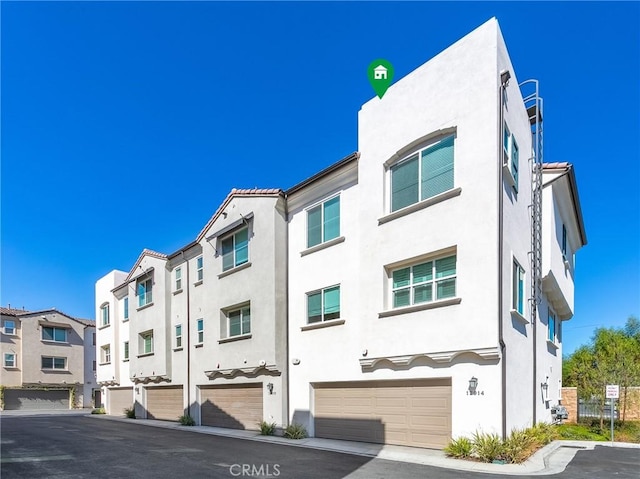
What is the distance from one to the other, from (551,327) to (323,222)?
11883 millimetres

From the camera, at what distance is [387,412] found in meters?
13.7

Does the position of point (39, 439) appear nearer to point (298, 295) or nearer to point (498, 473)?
point (298, 295)

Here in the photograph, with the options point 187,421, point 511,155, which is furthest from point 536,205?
point 187,421

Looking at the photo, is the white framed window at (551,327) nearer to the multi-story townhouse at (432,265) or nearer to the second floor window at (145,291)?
the multi-story townhouse at (432,265)

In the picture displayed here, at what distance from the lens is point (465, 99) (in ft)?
41.5

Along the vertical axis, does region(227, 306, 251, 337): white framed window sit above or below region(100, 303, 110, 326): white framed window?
above

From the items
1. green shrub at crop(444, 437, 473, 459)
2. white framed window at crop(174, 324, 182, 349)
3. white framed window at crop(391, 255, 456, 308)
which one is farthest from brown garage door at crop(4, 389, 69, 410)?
green shrub at crop(444, 437, 473, 459)

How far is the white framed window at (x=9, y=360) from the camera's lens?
41.3 m

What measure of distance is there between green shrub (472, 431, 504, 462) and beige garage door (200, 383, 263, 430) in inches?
362

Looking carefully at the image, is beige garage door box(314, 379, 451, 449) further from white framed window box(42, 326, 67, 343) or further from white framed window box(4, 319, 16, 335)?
white framed window box(42, 326, 67, 343)

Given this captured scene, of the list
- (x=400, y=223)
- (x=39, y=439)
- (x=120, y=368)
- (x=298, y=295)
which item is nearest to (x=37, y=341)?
(x=120, y=368)

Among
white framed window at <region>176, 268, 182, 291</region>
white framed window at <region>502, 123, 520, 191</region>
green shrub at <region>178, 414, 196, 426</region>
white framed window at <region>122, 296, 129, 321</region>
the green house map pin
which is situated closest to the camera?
white framed window at <region>502, 123, 520, 191</region>

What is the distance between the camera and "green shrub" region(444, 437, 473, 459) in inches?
442

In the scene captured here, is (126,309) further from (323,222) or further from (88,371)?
(323,222)
